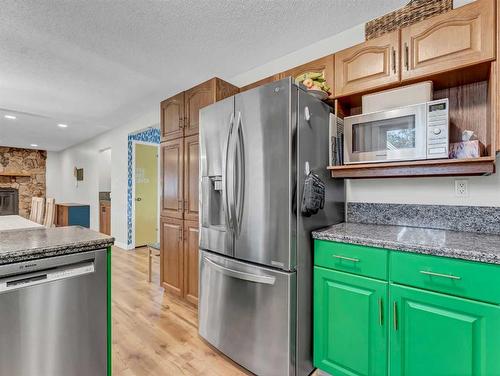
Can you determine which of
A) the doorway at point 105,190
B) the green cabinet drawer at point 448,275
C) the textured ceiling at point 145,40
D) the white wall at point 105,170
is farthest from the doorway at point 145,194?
the green cabinet drawer at point 448,275

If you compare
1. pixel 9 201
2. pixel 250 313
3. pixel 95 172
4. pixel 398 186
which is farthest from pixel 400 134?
pixel 9 201

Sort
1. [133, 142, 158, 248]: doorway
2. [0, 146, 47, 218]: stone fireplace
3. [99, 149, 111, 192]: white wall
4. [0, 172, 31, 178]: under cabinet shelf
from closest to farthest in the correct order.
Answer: [133, 142, 158, 248]: doorway
[99, 149, 111, 192]: white wall
[0, 172, 31, 178]: under cabinet shelf
[0, 146, 47, 218]: stone fireplace

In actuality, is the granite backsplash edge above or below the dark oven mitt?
below

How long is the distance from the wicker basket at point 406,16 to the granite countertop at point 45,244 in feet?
6.96

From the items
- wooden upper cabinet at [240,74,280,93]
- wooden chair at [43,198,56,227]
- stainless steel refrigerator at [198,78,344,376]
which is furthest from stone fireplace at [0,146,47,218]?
stainless steel refrigerator at [198,78,344,376]

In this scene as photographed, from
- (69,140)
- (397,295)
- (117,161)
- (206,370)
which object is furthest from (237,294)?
(69,140)

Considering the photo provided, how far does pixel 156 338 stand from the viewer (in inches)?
82.9

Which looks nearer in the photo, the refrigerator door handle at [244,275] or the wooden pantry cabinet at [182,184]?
the refrigerator door handle at [244,275]

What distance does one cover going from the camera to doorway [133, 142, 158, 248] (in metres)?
5.02

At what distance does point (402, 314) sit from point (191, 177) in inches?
79.7

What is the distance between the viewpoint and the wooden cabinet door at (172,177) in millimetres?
2773

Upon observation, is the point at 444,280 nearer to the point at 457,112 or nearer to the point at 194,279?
the point at 457,112

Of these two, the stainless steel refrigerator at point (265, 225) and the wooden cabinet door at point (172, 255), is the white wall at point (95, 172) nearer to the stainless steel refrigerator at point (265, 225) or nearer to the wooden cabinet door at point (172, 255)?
the wooden cabinet door at point (172, 255)

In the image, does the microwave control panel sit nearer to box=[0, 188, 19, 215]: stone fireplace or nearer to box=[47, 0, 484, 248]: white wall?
box=[47, 0, 484, 248]: white wall
